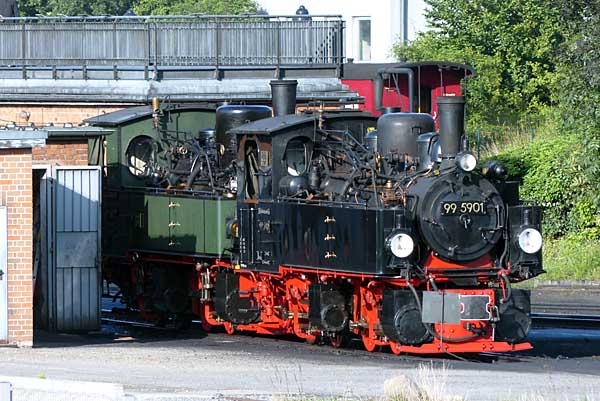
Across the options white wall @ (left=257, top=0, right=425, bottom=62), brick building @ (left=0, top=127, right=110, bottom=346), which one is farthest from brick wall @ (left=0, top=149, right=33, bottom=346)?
white wall @ (left=257, top=0, right=425, bottom=62)

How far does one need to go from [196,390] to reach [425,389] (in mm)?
2216

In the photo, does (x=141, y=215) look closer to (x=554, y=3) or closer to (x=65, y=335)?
(x=65, y=335)

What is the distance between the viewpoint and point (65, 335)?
1861 cm

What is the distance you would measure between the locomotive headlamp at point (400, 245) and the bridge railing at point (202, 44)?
12504 millimetres

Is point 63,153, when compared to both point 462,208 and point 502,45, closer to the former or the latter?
point 462,208

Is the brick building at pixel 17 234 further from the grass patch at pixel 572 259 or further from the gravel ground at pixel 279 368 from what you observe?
the grass patch at pixel 572 259

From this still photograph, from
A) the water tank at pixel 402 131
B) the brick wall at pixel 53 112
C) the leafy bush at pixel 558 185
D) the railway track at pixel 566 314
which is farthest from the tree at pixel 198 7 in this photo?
the water tank at pixel 402 131

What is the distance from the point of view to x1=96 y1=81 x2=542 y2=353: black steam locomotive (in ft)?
51.6

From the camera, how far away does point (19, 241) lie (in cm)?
1641

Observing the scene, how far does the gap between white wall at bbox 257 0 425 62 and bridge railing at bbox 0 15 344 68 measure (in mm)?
22080

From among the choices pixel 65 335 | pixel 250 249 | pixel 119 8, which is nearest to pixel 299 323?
pixel 250 249

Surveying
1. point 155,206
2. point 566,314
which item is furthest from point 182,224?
point 566,314

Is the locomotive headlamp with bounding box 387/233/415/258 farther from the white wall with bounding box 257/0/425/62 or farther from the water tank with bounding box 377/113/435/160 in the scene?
the white wall with bounding box 257/0/425/62

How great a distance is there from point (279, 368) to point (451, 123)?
3657 mm
